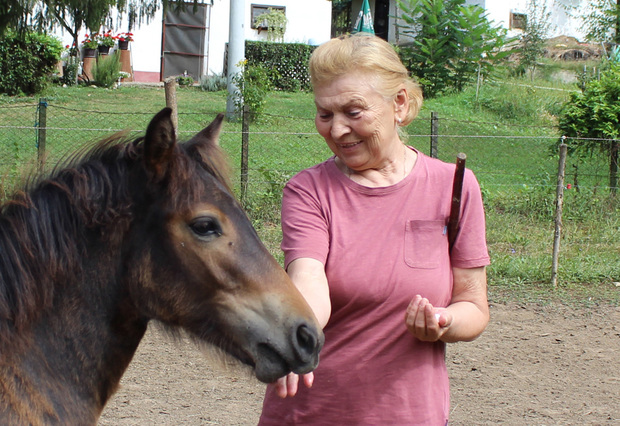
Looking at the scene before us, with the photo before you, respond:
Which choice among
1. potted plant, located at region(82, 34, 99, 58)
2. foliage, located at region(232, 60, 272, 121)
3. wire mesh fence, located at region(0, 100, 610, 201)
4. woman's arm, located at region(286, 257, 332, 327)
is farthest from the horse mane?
potted plant, located at region(82, 34, 99, 58)

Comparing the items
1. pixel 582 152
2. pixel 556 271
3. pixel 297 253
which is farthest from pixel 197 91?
pixel 297 253

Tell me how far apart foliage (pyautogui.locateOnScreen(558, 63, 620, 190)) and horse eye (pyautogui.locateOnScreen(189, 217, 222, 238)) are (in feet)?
26.8

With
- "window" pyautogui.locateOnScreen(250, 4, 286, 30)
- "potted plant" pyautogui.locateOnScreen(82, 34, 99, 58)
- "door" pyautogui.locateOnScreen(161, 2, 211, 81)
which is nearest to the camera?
"potted plant" pyautogui.locateOnScreen(82, 34, 99, 58)

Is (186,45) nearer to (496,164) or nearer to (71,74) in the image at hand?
(71,74)

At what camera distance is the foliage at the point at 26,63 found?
15.8m

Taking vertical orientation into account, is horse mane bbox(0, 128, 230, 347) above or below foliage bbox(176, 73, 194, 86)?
below

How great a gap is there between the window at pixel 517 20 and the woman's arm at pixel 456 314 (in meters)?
21.7

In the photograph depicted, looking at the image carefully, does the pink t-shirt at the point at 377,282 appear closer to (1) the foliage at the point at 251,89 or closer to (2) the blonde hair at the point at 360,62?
(2) the blonde hair at the point at 360,62

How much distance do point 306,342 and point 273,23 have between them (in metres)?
22.7

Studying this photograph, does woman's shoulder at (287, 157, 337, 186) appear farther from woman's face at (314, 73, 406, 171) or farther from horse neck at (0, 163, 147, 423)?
horse neck at (0, 163, 147, 423)

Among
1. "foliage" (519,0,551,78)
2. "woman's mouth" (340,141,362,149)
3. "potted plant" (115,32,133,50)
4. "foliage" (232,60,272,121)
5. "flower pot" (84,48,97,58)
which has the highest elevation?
"foliage" (519,0,551,78)

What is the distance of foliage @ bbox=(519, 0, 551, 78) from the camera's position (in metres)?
21.0

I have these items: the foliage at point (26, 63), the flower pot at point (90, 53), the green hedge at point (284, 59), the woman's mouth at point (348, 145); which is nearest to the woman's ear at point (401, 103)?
the woman's mouth at point (348, 145)

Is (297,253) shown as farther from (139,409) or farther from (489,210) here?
(489,210)
